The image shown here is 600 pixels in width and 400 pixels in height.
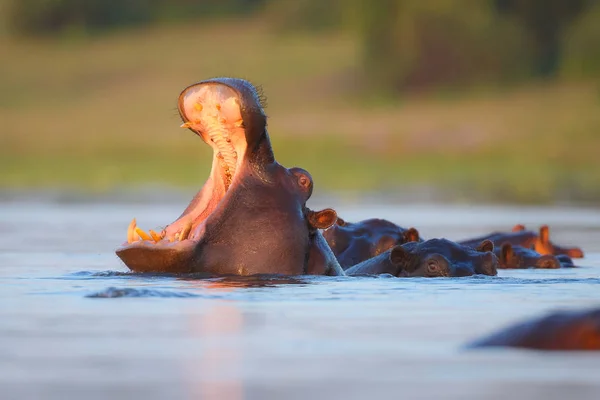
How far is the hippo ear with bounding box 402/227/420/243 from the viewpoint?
34.7 feet

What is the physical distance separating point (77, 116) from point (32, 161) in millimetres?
5664

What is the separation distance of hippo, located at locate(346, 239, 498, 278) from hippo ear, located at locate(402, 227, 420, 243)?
696 mm

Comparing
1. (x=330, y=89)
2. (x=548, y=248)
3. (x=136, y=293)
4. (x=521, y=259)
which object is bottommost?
(x=136, y=293)

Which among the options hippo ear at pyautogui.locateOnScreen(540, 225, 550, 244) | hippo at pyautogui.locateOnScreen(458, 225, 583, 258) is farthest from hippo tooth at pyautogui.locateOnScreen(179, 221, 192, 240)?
hippo ear at pyautogui.locateOnScreen(540, 225, 550, 244)

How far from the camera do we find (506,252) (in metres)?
11.4

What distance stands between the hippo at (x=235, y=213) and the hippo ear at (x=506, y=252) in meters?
2.94

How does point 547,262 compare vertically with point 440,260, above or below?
above

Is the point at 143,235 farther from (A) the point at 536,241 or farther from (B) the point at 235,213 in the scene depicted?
(A) the point at 536,241

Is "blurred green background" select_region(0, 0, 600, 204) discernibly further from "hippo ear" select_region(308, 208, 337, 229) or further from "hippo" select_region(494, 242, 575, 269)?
"hippo ear" select_region(308, 208, 337, 229)

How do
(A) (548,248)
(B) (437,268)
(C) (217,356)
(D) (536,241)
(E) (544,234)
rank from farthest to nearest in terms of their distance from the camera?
(D) (536,241), (A) (548,248), (E) (544,234), (B) (437,268), (C) (217,356)

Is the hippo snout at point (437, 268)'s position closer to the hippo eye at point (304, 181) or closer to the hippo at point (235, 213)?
the hippo at point (235, 213)

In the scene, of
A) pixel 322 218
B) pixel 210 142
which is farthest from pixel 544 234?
pixel 210 142

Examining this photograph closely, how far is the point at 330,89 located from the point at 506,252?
30.7m

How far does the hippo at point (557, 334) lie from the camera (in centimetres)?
600
